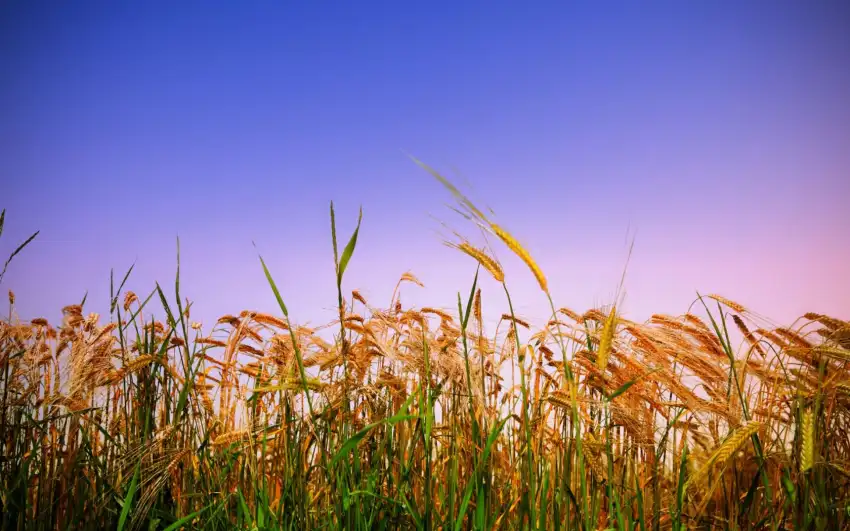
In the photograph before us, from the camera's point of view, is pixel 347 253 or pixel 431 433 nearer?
pixel 347 253

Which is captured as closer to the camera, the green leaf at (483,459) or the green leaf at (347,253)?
the green leaf at (347,253)

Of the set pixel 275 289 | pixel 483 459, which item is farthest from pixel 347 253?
pixel 483 459

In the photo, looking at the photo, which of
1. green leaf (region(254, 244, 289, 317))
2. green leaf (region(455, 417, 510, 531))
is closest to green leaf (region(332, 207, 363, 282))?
green leaf (region(254, 244, 289, 317))

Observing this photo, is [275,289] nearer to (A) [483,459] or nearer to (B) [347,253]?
(B) [347,253]

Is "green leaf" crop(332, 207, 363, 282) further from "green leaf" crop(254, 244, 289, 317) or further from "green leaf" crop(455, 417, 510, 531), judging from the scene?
"green leaf" crop(455, 417, 510, 531)

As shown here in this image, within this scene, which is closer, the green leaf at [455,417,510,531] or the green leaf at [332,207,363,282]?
the green leaf at [332,207,363,282]

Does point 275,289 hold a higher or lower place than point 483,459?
higher

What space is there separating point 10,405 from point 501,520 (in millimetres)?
2186

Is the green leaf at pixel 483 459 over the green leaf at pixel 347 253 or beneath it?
beneath

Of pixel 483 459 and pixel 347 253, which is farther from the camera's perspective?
pixel 483 459

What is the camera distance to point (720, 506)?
2.54m

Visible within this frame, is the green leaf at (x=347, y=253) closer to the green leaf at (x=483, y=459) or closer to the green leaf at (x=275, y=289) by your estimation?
the green leaf at (x=275, y=289)

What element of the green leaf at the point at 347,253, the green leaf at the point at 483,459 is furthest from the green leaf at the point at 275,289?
A: the green leaf at the point at 483,459

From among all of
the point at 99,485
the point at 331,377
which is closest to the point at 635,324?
the point at 331,377
